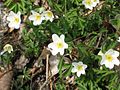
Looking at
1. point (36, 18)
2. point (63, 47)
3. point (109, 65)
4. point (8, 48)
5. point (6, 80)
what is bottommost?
point (109, 65)

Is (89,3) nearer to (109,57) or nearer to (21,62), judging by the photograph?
(109,57)

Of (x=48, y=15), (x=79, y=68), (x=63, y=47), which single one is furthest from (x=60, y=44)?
(x=48, y=15)

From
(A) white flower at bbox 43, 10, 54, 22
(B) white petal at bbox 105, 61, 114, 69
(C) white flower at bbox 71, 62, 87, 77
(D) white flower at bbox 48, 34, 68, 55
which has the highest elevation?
(A) white flower at bbox 43, 10, 54, 22

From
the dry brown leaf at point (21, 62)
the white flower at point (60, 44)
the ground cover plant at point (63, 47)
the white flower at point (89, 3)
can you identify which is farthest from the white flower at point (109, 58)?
the dry brown leaf at point (21, 62)

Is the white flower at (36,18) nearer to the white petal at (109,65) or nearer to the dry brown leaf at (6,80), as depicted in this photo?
the dry brown leaf at (6,80)

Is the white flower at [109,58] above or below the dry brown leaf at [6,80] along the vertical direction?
below

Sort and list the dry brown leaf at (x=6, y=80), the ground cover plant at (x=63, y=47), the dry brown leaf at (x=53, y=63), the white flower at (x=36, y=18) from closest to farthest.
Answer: the ground cover plant at (x=63, y=47)
the white flower at (x=36, y=18)
the dry brown leaf at (x=6, y=80)
the dry brown leaf at (x=53, y=63)

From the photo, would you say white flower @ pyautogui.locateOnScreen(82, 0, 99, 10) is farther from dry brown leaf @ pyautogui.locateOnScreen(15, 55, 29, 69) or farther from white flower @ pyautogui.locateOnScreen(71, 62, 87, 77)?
dry brown leaf @ pyautogui.locateOnScreen(15, 55, 29, 69)

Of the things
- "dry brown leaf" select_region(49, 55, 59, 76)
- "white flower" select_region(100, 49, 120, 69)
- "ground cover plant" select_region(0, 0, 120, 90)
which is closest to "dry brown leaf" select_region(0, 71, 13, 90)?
"ground cover plant" select_region(0, 0, 120, 90)
